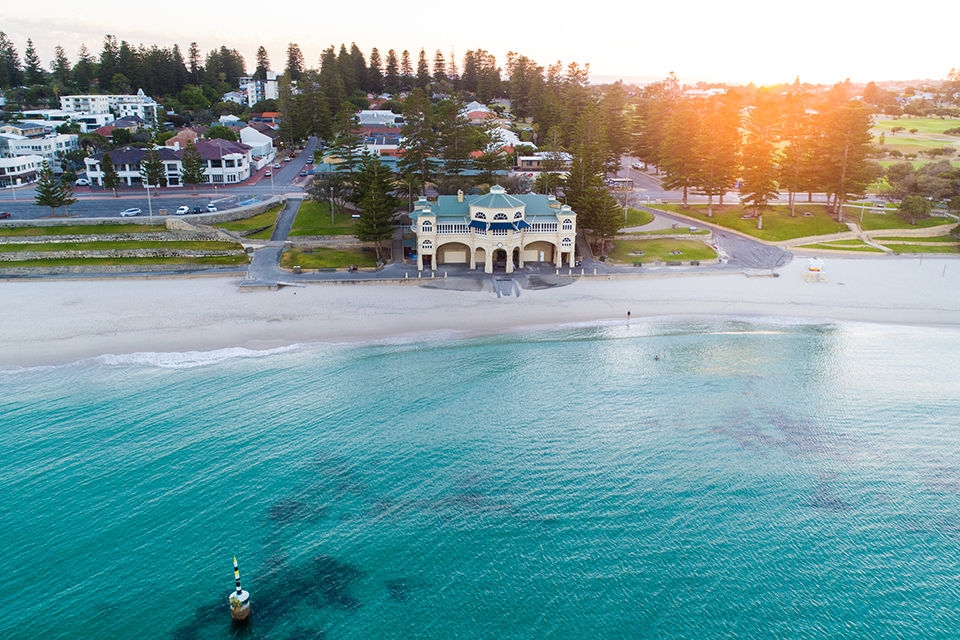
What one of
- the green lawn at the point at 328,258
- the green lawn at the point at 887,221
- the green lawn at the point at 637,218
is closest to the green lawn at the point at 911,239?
the green lawn at the point at 887,221

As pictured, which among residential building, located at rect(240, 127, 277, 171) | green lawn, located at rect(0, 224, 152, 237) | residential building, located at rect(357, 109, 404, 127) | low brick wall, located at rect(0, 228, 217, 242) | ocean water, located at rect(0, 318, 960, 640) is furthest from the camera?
residential building, located at rect(357, 109, 404, 127)

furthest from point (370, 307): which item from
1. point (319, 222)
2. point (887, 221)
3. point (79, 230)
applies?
point (887, 221)

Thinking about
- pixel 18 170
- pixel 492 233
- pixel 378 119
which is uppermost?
pixel 378 119

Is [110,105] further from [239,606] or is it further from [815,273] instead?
[239,606]

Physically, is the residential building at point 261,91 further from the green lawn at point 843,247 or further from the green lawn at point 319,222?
the green lawn at point 843,247

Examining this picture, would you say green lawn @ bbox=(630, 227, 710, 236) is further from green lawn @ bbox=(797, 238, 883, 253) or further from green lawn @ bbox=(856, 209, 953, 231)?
green lawn @ bbox=(856, 209, 953, 231)

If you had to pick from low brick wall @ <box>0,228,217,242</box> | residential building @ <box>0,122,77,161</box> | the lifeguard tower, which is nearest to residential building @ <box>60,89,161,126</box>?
residential building @ <box>0,122,77,161</box>
